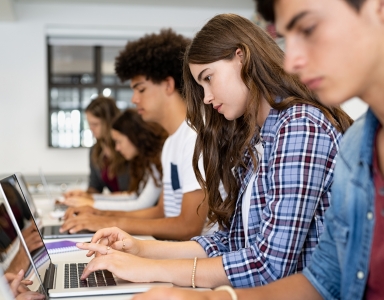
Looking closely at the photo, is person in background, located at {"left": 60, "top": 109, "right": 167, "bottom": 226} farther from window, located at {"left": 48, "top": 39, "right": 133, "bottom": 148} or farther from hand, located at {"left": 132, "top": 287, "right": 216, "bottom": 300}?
window, located at {"left": 48, "top": 39, "right": 133, "bottom": 148}

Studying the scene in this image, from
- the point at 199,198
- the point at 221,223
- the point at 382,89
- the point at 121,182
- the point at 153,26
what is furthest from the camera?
the point at 153,26

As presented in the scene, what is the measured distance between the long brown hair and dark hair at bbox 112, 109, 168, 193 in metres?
1.48

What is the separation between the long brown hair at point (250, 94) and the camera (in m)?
1.31

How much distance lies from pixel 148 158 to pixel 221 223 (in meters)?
1.63

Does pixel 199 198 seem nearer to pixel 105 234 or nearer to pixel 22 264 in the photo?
pixel 105 234

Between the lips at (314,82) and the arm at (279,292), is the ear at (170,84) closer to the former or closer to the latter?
the arm at (279,292)

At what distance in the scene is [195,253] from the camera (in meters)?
1.46

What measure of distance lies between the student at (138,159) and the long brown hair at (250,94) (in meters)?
1.47

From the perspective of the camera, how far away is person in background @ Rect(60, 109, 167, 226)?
3023 mm

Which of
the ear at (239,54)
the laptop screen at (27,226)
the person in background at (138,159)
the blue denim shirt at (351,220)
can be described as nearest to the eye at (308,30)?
the blue denim shirt at (351,220)

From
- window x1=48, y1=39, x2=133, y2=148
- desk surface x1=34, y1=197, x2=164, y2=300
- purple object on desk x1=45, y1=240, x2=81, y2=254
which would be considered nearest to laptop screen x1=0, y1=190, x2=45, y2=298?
desk surface x1=34, y1=197, x2=164, y2=300

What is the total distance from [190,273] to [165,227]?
818 millimetres

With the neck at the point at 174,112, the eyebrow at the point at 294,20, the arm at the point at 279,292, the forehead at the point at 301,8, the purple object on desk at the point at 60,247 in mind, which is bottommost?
the purple object on desk at the point at 60,247

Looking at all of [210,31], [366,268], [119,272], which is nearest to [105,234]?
[119,272]
